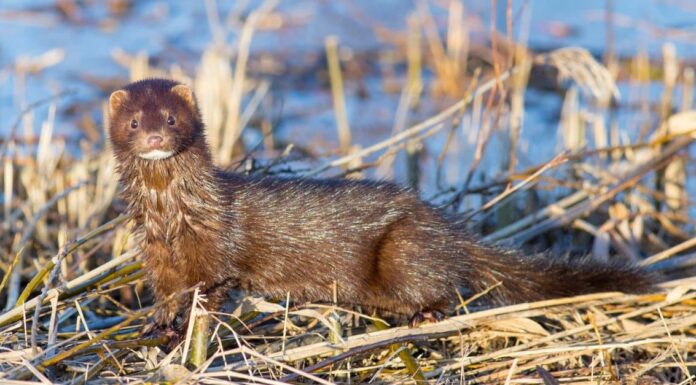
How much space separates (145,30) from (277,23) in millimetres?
1519

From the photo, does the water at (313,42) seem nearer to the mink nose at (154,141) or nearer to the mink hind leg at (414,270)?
the mink hind leg at (414,270)

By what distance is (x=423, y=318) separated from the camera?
454cm

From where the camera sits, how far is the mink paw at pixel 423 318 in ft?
14.8

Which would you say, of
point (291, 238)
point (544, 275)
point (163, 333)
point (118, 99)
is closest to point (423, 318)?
point (544, 275)

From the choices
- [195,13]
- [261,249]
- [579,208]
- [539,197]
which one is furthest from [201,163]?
[195,13]

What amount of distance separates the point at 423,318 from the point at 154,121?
4.96ft

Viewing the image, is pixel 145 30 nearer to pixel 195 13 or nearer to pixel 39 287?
pixel 195 13

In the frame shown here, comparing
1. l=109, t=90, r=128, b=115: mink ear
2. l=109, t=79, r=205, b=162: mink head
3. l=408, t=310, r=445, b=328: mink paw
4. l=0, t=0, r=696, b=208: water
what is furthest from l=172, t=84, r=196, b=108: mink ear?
l=0, t=0, r=696, b=208: water

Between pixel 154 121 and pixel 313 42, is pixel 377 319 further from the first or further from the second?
pixel 313 42

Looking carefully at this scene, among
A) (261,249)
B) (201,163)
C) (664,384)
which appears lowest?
(664,384)

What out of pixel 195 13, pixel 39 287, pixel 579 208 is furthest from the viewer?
pixel 195 13

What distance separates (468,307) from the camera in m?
4.86

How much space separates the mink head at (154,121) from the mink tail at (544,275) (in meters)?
1.43

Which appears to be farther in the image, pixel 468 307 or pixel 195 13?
pixel 195 13
